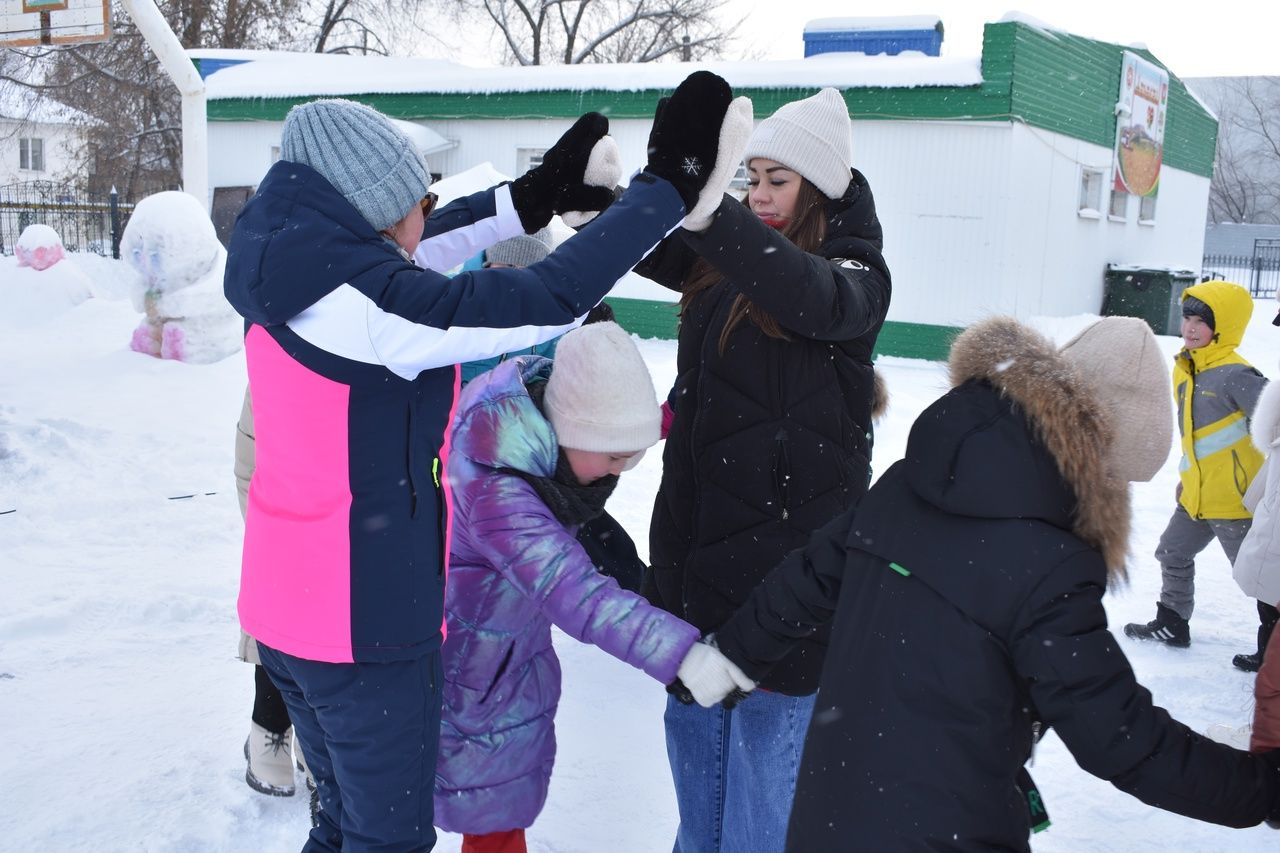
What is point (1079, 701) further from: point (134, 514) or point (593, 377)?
point (134, 514)

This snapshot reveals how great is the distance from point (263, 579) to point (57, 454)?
5047mm

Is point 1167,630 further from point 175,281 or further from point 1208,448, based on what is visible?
point 175,281

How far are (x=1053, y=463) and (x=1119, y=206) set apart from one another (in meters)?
16.5

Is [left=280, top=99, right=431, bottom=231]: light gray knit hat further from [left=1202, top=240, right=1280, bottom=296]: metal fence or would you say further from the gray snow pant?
[left=1202, top=240, right=1280, bottom=296]: metal fence

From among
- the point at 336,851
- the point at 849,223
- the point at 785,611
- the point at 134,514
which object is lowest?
the point at 134,514

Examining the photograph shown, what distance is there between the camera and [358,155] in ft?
5.76

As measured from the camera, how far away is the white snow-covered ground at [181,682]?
2834 mm

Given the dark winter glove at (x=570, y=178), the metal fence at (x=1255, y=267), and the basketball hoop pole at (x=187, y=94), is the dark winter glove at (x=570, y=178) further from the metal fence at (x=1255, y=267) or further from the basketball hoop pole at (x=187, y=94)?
the metal fence at (x=1255, y=267)

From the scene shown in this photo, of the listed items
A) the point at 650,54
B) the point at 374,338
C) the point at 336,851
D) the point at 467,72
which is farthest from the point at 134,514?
the point at 650,54

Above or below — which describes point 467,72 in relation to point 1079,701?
above

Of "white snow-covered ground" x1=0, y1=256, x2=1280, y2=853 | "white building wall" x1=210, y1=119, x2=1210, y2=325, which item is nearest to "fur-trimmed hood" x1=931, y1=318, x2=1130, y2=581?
"white snow-covered ground" x1=0, y1=256, x2=1280, y2=853

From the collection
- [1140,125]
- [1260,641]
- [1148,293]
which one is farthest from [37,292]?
[1140,125]

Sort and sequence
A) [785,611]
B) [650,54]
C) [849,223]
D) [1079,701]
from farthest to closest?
[650,54], [849,223], [785,611], [1079,701]

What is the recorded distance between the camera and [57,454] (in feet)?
20.1
